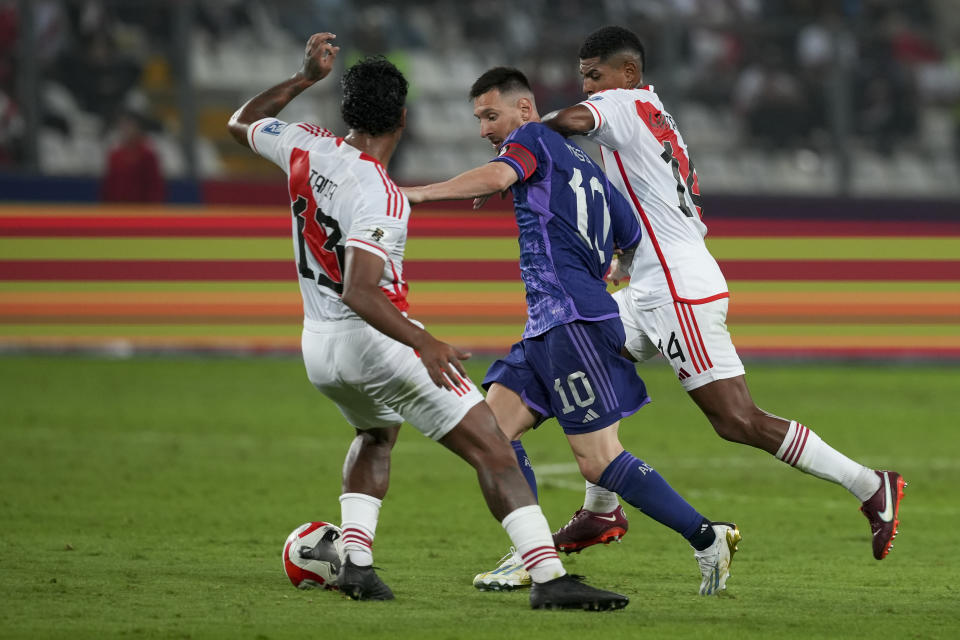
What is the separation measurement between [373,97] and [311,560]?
1953mm

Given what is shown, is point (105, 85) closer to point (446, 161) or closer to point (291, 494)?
point (446, 161)

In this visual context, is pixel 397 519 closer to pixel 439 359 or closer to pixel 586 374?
pixel 586 374

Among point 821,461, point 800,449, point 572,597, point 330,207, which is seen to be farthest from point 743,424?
point 330,207

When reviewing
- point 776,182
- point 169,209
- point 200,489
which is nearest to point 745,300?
point 776,182

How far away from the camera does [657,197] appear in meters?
6.52

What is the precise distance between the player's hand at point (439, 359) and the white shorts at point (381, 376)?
25 centimetres

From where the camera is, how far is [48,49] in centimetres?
1534

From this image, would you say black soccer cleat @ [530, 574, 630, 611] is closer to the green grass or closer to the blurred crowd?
the green grass

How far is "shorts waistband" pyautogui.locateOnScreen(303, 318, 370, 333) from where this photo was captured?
5.68 meters

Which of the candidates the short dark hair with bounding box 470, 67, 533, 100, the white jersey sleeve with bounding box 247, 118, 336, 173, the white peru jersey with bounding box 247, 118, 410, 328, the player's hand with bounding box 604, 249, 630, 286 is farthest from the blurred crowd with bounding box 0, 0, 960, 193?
the white peru jersey with bounding box 247, 118, 410, 328

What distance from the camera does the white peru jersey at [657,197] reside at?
6453mm

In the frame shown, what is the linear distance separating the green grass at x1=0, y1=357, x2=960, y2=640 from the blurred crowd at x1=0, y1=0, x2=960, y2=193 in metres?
2.83

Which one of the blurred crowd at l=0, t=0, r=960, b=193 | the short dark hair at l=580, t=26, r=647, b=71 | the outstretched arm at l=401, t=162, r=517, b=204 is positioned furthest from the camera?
the blurred crowd at l=0, t=0, r=960, b=193

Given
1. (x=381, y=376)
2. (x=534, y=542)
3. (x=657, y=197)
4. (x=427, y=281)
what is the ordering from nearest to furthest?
(x=534, y=542) → (x=381, y=376) → (x=657, y=197) → (x=427, y=281)
